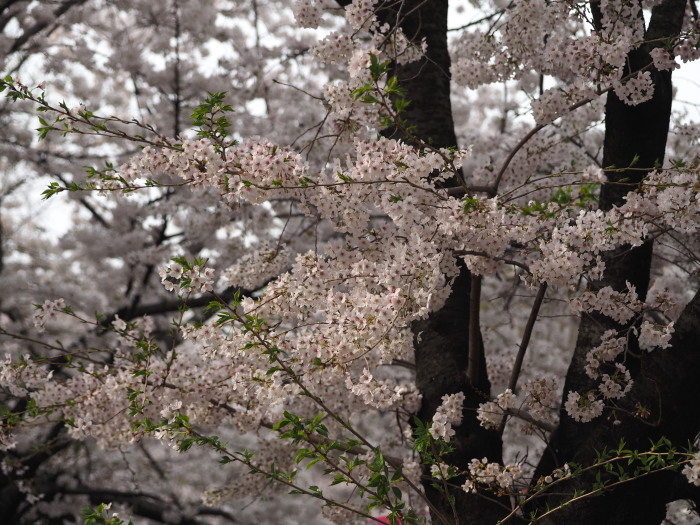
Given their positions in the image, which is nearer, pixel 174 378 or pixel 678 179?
pixel 678 179

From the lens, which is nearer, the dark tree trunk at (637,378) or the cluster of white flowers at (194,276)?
the cluster of white flowers at (194,276)

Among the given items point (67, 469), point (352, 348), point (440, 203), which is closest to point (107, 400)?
point (352, 348)

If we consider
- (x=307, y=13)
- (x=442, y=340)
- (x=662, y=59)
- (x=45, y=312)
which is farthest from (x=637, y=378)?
(x=45, y=312)

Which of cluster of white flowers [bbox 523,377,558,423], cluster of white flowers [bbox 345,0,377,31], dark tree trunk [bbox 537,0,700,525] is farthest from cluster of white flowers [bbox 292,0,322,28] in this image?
cluster of white flowers [bbox 523,377,558,423]

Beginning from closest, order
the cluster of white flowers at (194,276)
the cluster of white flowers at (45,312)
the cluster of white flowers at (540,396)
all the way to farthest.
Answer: the cluster of white flowers at (194,276)
the cluster of white flowers at (540,396)
the cluster of white flowers at (45,312)

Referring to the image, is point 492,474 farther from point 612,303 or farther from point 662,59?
point 662,59

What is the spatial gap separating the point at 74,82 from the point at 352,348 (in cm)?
1005

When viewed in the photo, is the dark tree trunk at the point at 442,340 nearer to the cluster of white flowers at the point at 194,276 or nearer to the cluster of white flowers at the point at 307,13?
→ the cluster of white flowers at the point at 307,13

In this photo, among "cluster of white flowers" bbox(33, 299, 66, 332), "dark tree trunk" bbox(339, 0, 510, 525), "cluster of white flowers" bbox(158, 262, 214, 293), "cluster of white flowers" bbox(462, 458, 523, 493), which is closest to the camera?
"cluster of white flowers" bbox(158, 262, 214, 293)

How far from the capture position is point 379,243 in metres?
3.29

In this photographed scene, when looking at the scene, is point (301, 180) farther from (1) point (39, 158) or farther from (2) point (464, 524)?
(1) point (39, 158)

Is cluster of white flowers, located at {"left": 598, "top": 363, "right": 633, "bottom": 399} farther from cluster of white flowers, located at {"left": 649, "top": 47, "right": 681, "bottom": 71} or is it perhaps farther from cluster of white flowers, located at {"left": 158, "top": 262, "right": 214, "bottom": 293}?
cluster of white flowers, located at {"left": 158, "top": 262, "right": 214, "bottom": 293}

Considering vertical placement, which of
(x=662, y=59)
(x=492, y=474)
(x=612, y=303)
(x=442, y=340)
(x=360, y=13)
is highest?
(x=360, y=13)

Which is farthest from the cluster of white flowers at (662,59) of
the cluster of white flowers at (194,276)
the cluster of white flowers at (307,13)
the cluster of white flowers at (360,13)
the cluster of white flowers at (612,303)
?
the cluster of white flowers at (194,276)
